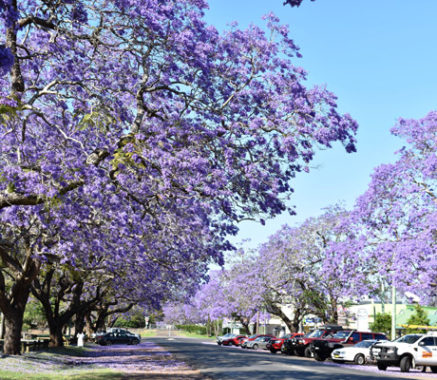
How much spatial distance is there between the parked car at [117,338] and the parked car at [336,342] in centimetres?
2461

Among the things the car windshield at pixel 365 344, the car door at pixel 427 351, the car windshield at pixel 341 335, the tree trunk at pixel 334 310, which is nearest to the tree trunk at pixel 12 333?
the car door at pixel 427 351

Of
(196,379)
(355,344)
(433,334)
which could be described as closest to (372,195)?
(433,334)

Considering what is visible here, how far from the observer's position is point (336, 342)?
33375 millimetres

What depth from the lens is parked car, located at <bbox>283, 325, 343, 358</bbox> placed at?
35.7 m

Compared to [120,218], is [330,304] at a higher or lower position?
lower

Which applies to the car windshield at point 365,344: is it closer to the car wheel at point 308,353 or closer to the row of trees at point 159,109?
the car wheel at point 308,353

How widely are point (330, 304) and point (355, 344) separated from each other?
51.5 ft

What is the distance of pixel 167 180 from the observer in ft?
44.2

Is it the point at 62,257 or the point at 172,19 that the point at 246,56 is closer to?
the point at 172,19

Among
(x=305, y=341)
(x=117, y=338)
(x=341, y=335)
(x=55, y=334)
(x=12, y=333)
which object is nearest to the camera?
(x=12, y=333)

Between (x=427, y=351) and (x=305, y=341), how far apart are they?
1210 cm

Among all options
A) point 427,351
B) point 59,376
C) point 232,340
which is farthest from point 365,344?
point 232,340

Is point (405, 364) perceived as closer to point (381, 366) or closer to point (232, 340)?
point (381, 366)

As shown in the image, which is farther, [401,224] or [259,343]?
[259,343]
